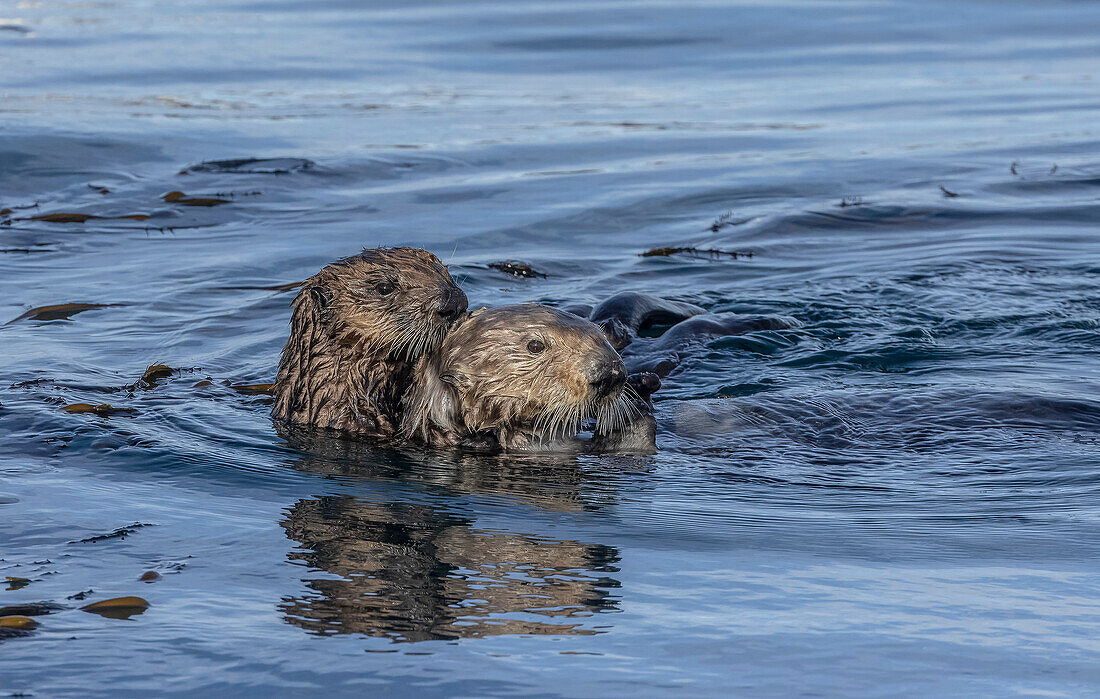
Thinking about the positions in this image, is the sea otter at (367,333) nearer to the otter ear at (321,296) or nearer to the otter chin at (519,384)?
the otter ear at (321,296)

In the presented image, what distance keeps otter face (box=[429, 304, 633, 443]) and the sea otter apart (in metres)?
0.16

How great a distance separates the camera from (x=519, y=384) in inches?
A: 184

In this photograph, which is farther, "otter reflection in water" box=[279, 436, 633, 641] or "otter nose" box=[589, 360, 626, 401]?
"otter nose" box=[589, 360, 626, 401]

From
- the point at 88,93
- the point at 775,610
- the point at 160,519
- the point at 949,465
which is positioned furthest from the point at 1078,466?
the point at 88,93

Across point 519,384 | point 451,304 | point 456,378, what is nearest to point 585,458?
point 519,384

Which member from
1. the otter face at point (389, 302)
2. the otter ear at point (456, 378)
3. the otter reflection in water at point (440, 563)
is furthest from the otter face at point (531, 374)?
the otter reflection in water at point (440, 563)

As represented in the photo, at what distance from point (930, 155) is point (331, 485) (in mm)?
8241

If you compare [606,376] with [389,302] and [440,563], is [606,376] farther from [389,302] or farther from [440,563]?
[440,563]

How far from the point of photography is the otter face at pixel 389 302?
4.90 m

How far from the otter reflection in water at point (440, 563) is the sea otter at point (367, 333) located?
51 centimetres

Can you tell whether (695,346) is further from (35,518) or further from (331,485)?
(35,518)

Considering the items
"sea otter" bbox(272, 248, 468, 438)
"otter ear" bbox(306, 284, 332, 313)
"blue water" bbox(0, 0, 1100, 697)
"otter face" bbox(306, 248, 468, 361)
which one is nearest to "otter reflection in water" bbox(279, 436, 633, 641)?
"blue water" bbox(0, 0, 1100, 697)

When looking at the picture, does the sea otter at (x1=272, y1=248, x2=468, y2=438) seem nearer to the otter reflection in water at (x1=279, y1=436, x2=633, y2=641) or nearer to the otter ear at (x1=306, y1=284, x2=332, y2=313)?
the otter ear at (x1=306, y1=284, x2=332, y2=313)

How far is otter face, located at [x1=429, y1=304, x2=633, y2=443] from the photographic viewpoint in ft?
15.0
